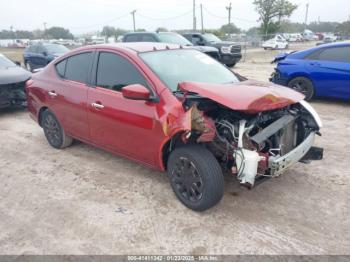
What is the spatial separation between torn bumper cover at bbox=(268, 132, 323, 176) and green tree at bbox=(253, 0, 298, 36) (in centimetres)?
4585

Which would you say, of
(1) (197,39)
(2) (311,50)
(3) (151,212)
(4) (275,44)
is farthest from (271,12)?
(3) (151,212)

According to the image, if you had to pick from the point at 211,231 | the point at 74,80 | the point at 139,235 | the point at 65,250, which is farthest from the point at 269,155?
the point at 74,80

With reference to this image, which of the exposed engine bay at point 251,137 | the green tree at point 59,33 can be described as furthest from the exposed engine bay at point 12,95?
the green tree at point 59,33

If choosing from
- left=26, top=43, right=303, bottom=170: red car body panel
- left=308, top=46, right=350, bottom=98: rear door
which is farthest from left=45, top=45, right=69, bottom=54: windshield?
left=308, top=46, right=350, bottom=98: rear door

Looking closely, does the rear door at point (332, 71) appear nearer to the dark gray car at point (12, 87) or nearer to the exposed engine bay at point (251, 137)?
the exposed engine bay at point (251, 137)

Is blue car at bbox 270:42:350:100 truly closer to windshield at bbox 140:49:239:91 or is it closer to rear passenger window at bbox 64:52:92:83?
windshield at bbox 140:49:239:91

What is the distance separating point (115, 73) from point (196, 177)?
5.62 feet

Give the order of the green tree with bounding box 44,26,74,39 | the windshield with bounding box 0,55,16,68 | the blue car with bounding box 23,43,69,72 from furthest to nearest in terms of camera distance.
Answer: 1. the green tree with bounding box 44,26,74,39
2. the blue car with bounding box 23,43,69,72
3. the windshield with bounding box 0,55,16,68

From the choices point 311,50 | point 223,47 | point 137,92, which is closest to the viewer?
point 137,92

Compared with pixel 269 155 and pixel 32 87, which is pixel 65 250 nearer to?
pixel 269 155

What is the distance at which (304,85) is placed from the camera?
26.5 ft

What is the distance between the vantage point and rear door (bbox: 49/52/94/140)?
4.55m

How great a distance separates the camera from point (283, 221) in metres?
3.31

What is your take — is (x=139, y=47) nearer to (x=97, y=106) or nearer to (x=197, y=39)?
(x=97, y=106)
